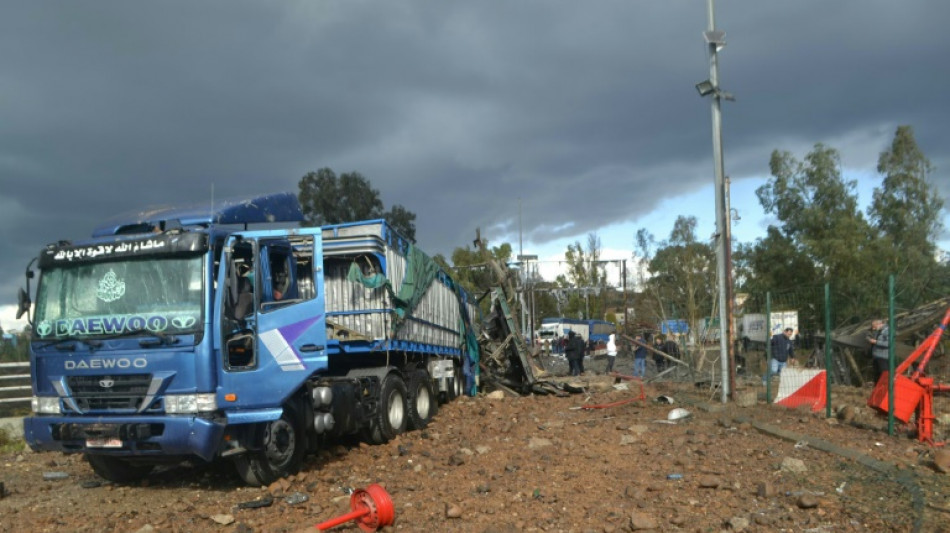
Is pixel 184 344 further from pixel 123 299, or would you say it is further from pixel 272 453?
pixel 272 453

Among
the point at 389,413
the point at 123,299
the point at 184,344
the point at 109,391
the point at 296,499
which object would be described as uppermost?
the point at 123,299

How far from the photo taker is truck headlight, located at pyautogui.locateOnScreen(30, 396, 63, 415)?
24.0 ft

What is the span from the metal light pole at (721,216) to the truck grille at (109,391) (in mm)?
9262

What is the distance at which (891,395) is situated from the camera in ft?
29.5

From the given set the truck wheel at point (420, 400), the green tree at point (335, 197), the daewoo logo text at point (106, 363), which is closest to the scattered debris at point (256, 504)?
the daewoo logo text at point (106, 363)

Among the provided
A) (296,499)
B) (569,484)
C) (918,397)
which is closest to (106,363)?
(296,499)

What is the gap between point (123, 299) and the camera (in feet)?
23.7

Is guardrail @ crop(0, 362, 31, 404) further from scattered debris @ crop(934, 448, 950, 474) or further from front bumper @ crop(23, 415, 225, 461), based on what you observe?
scattered debris @ crop(934, 448, 950, 474)

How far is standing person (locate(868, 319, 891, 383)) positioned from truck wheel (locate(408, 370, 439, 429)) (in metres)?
7.01

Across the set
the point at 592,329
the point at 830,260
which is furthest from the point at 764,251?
the point at 592,329

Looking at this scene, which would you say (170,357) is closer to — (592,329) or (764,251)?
(764,251)

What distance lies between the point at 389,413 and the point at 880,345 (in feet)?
26.0

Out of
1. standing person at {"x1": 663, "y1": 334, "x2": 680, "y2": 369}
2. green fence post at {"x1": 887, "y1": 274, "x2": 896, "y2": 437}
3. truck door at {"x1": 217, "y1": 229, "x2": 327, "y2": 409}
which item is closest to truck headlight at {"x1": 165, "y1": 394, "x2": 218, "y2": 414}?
truck door at {"x1": 217, "y1": 229, "x2": 327, "y2": 409}

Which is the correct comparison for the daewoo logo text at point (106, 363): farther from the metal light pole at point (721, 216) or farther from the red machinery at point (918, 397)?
the metal light pole at point (721, 216)
